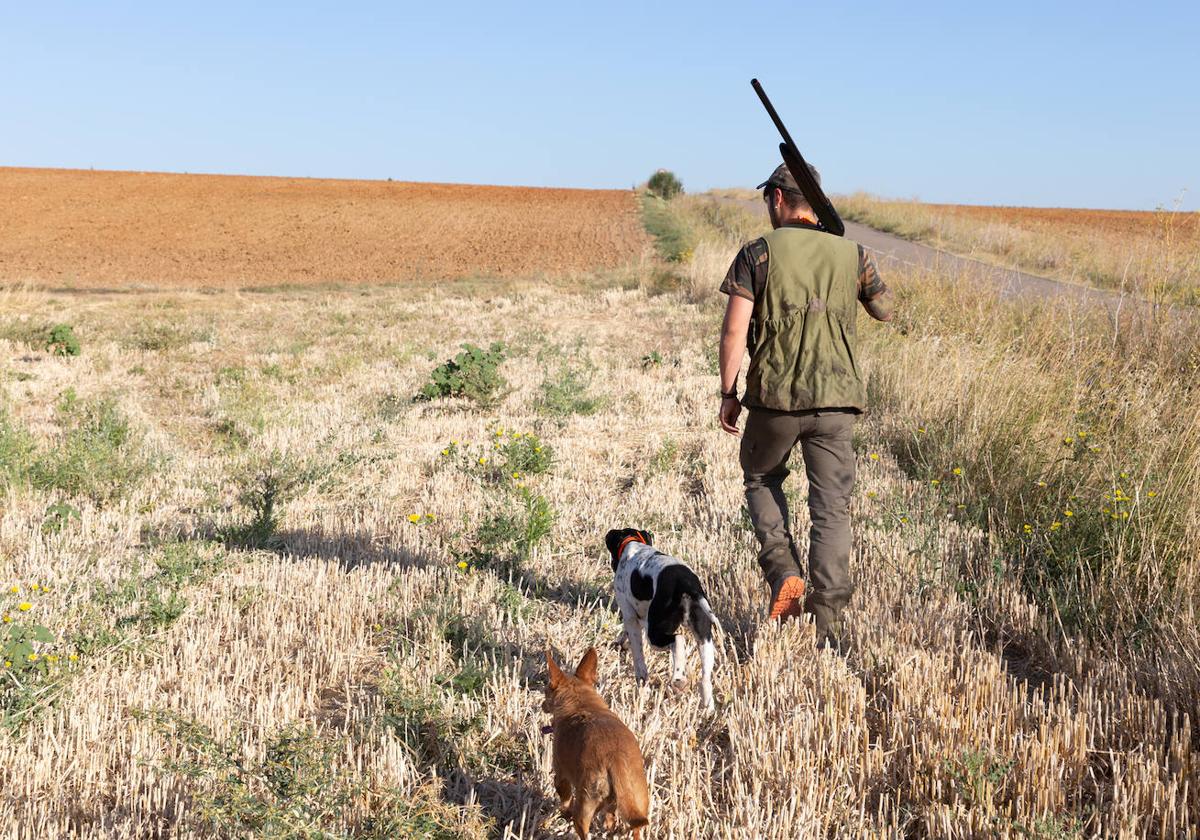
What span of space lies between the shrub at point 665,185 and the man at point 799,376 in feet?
207

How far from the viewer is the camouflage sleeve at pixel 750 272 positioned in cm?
382

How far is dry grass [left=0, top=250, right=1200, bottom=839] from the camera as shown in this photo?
109 inches

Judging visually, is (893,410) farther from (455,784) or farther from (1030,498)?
(455,784)

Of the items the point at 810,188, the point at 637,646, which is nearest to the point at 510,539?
the point at 637,646

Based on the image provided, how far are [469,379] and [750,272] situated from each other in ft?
18.6

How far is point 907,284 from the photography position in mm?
11836

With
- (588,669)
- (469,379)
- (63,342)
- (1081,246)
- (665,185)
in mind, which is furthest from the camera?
(665,185)

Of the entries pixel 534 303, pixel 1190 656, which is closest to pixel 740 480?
pixel 1190 656

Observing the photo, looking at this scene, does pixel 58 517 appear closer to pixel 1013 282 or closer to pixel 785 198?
pixel 785 198

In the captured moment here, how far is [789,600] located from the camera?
404 cm

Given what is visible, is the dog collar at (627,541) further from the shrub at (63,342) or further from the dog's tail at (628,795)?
the shrub at (63,342)

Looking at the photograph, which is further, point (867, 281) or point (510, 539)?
point (510, 539)

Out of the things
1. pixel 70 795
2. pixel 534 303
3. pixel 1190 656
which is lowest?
pixel 70 795

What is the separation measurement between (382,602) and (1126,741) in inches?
129
